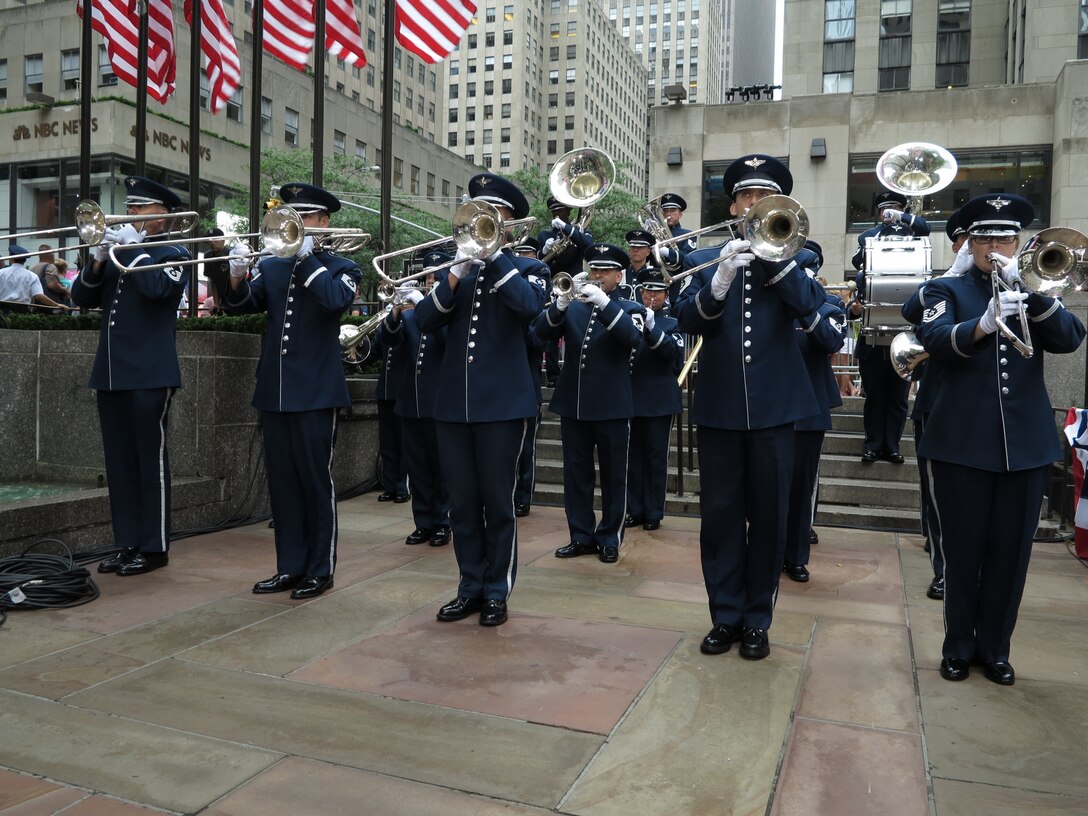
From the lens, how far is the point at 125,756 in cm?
341

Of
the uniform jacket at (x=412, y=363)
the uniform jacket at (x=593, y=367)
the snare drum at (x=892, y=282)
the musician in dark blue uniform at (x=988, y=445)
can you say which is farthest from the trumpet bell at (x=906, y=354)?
the snare drum at (x=892, y=282)

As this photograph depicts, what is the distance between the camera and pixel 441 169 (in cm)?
5703

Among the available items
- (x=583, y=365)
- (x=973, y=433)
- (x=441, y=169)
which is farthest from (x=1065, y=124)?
(x=441, y=169)

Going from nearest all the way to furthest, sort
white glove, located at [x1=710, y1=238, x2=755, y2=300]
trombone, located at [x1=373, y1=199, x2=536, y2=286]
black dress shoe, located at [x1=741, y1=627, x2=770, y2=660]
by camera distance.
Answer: white glove, located at [x1=710, y1=238, x2=755, y2=300] < black dress shoe, located at [x1=741, y1=627, x2=770, y2=660] < trombone, located at [x1=373, y1=199, x2=536, y2=286]

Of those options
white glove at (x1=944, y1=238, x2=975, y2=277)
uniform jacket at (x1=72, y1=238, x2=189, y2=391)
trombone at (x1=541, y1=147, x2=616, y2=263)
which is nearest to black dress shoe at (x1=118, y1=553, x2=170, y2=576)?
uniform jacket at (x1=72, y1=238, x2=189, y2=391)

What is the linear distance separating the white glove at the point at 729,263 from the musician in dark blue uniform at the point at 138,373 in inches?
144

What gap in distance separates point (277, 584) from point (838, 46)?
36.5 metres

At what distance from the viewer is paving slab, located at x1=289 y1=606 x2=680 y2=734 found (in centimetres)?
397

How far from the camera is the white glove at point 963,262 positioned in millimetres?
4695

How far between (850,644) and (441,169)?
54.9 meters

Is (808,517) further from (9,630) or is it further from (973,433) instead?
(9,630)

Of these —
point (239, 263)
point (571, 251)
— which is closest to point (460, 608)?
point (239, 263)

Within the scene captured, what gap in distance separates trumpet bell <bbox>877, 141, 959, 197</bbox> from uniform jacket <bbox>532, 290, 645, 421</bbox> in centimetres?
468

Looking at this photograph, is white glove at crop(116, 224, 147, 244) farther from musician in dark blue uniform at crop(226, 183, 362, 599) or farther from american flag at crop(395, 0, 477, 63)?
american flag at crop(395, 0, 477, 63)
